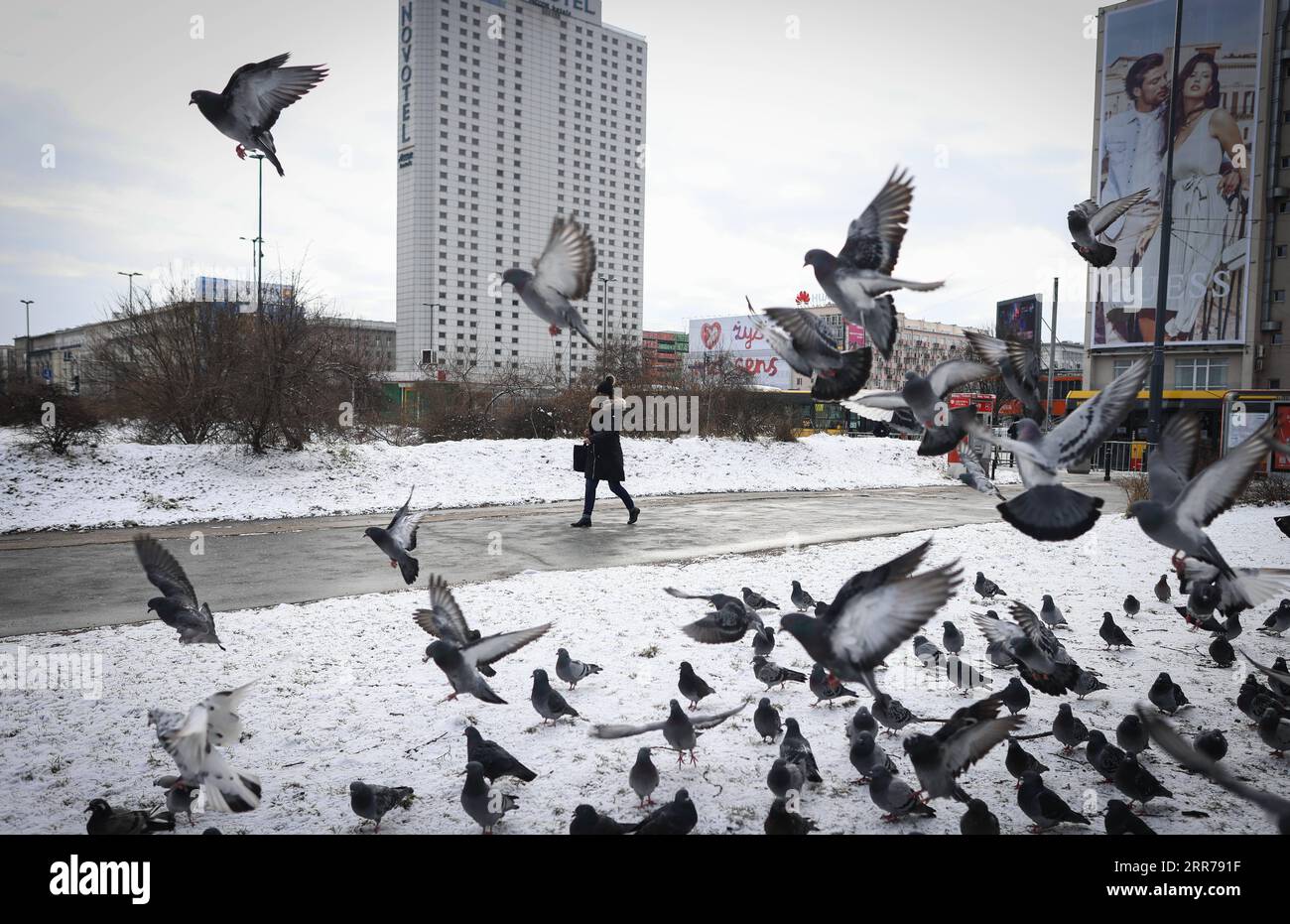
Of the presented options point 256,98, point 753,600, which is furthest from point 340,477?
point 256,98

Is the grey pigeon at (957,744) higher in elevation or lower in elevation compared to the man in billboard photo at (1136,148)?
lower

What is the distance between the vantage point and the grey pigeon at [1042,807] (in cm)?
327

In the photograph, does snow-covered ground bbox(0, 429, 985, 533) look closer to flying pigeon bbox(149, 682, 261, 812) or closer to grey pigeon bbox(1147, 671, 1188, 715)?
grey pigeon bbox(1147, 671, 1188, 715)

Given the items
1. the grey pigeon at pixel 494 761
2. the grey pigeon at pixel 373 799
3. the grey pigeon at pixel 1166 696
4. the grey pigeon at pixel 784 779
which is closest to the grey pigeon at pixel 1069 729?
the grey pigeon at pixel 1166 696

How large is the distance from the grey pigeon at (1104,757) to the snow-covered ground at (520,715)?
15 cm

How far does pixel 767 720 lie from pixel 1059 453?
2.60m

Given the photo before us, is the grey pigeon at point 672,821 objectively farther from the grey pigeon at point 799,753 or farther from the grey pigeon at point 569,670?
the grey pigeon at point 569,670

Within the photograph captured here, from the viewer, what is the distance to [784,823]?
3.11m

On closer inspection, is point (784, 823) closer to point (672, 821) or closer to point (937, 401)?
point (672, 821)

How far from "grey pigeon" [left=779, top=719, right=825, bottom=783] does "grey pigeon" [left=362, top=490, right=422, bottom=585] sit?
213 cm

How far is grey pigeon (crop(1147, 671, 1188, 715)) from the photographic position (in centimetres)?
458

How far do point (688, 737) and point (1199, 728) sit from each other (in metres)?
3.33

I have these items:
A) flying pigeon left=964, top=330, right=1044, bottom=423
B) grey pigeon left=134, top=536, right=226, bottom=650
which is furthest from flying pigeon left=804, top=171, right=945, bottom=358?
grey pigeon left=134, top=536, right=226, bottom=650

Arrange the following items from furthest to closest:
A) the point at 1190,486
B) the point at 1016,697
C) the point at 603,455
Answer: the point at 603,455
the point at 1016,697
the point at 1190,486
